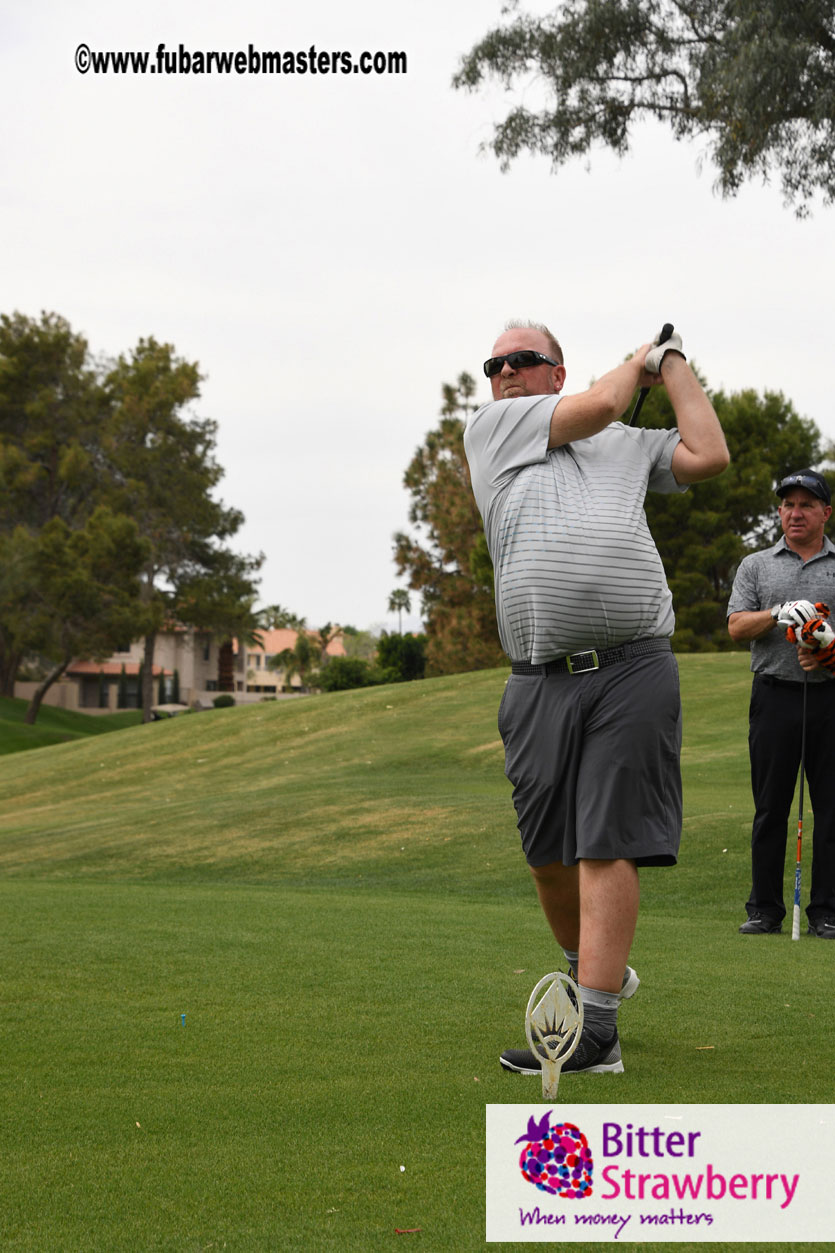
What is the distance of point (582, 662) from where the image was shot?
3.56m

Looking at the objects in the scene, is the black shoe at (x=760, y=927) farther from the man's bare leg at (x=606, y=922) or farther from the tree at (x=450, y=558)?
the tree at (x=450, y=558)

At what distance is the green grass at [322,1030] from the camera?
241 centimetres

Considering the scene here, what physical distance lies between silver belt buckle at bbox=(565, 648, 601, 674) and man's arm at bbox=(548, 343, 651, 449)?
596 millimetres

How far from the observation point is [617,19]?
20609 millimetres

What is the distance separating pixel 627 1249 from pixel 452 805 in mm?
10562

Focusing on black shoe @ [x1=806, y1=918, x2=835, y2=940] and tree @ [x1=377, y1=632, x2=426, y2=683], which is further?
tree @ [x1=377, y1=632, x2=426, y2=683]

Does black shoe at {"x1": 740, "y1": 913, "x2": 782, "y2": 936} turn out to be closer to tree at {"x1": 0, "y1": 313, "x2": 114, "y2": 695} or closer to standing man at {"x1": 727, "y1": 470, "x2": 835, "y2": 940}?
standing man at {"x1": 727, "y1": 470, "x2": 835, "y2": 940}

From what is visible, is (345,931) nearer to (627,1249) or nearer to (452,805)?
(627,1249)

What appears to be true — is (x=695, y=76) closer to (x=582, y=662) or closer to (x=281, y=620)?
(x=582, y=662)

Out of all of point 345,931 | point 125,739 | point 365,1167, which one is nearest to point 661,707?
point 365,1167

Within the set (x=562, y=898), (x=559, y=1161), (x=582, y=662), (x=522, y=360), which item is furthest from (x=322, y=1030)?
(x=522, y=360)

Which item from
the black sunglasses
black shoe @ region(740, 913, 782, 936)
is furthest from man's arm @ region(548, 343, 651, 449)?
black shoe @ region(740, 913, 782, 936)

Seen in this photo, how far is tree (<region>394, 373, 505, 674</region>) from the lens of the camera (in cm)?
4903

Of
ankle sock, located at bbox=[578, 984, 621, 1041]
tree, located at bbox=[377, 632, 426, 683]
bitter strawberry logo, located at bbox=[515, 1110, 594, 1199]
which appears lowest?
ankle sock, located at bbox=[578, 984, 621, 1041]
